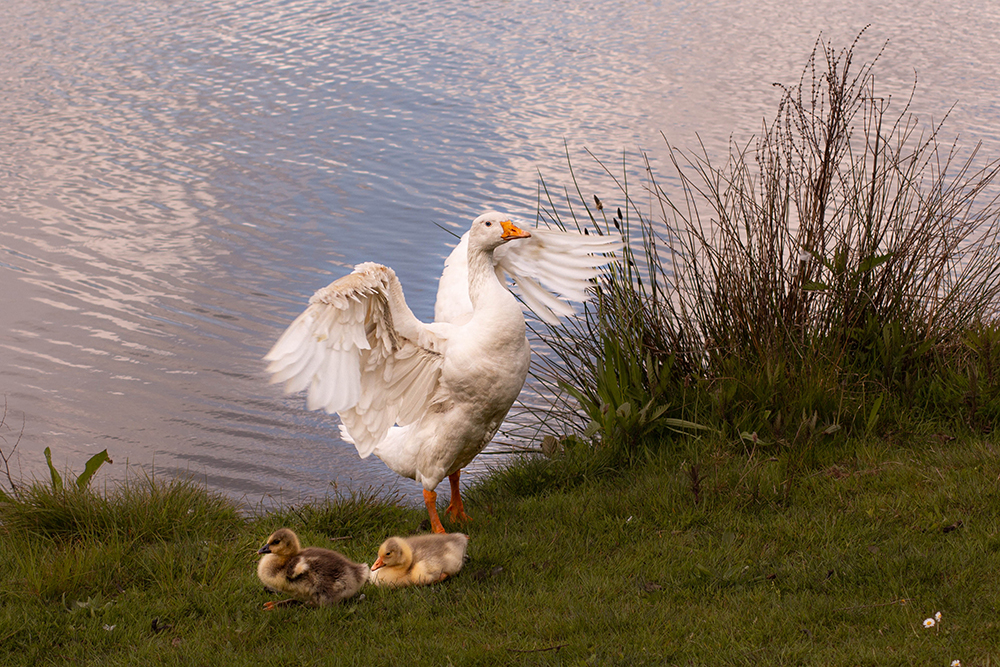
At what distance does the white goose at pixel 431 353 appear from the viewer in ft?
16.0

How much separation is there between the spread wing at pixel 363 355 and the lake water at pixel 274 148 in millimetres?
1430

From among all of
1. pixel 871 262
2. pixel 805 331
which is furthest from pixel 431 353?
pixel 871 262

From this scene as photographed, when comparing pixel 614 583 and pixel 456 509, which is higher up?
pixel 614 583

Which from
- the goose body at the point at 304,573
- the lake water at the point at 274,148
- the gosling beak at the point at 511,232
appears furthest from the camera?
the lake water at the point at 274,148

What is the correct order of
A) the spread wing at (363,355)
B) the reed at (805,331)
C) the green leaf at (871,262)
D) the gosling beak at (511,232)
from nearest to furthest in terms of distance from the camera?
the spread wing at (363,355) → the gosling beak at (511,232) → the green leaf at (871,262) → the reed at (805,331)

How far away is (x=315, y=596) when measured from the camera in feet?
14.0

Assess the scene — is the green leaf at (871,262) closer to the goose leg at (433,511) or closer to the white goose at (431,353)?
the white goose at (431,353)

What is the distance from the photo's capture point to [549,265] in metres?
5.93

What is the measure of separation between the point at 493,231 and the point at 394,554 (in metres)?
1.95

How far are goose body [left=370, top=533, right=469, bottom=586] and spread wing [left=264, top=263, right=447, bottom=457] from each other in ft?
2.77

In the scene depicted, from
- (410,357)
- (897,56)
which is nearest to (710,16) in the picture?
(897,56)

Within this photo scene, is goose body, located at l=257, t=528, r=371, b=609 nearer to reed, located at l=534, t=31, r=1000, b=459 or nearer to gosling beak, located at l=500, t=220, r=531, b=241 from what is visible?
gosling beak, located at l=500, t=220, r=531, b=241

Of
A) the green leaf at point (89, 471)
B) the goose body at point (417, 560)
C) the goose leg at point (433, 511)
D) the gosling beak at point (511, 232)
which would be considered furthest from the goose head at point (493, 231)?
the green leaf at point (89, 471)

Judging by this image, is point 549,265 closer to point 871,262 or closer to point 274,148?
point 871,262
